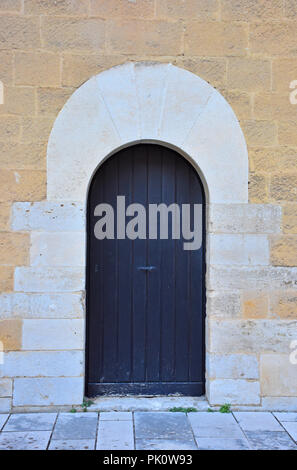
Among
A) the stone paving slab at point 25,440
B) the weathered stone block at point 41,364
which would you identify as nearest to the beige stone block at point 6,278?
the weathered stone block at point 41,364

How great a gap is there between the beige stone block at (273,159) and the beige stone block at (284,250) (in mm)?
573

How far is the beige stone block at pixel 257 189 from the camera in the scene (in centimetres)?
395

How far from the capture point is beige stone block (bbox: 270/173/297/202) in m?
3.96

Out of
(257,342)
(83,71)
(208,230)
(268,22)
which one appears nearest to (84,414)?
(257,342)

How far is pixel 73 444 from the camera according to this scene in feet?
10.5

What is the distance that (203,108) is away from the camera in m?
3.94

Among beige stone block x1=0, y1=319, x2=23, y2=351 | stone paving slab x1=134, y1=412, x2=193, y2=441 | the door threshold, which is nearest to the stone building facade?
beige stone block x1=0, y1=319, x2=23, y2=351

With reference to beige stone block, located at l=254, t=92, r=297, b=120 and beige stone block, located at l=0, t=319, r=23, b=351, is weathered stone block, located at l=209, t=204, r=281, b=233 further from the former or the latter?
beige stone block, located at l=0, t=319, r=23, b=351

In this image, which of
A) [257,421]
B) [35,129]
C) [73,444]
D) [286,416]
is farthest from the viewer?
[35,129]

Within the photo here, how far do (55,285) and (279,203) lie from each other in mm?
1958

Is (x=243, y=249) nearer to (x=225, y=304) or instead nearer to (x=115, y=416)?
(x=225, y=304)

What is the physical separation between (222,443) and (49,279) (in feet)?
5.86

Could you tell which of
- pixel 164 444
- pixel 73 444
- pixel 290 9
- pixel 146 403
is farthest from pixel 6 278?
pixel 290 9

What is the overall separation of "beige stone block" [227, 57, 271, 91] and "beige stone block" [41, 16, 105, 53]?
3.58 feet
